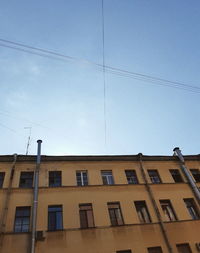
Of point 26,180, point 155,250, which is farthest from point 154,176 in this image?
point 26,180

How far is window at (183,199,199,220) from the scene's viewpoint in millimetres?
15695

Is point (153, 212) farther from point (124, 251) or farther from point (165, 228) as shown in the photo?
point (124, 251)

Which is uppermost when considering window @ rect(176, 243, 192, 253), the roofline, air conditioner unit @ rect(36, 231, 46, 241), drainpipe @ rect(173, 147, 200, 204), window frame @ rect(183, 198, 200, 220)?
the roofline

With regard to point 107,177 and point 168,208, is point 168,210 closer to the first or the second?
point 168,208

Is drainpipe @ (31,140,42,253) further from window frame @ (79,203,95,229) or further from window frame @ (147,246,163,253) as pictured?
window frame @ (147,246,163,253)

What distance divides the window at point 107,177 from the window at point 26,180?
5.62 metres

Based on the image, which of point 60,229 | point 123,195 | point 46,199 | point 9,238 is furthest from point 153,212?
point 9,238

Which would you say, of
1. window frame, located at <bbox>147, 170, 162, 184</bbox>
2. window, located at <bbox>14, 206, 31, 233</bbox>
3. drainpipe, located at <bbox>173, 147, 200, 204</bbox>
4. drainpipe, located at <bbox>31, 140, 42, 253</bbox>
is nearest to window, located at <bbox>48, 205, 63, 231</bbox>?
drainpipe, located at <bbox>31, 140, 42, 253</bbox>

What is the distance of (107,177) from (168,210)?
17.2 ft

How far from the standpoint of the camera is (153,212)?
49.0 ft

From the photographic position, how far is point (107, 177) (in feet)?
55.9

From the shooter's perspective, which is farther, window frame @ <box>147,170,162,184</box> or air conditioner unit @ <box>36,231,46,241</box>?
window frame @ <box>147,170,162,184</box>

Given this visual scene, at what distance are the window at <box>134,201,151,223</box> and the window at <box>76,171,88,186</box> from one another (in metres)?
4.17

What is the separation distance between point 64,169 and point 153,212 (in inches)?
293
